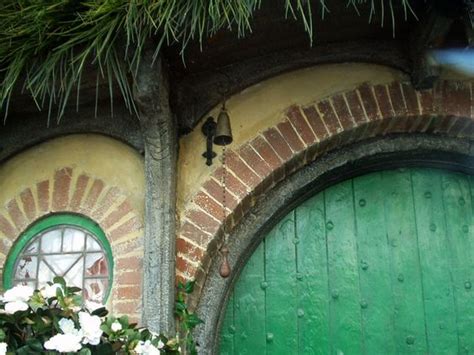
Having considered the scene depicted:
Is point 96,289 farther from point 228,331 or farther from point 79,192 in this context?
point 228,331

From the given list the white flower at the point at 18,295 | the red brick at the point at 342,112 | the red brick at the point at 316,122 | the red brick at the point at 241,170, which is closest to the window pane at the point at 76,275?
the white flower at the point at 18,295

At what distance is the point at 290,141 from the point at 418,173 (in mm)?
712

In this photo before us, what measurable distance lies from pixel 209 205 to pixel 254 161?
295 millimetres

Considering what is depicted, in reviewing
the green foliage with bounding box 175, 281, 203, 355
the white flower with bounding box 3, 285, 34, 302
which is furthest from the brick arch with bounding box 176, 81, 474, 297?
the white flower with bounding box 3, 285, 34, 302

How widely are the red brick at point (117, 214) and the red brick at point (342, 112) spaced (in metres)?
1.08

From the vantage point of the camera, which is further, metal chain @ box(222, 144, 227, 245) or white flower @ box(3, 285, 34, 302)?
metal chain @ box(222, 144, 227, 245)

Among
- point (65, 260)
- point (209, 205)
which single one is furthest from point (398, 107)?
point (65, 260)

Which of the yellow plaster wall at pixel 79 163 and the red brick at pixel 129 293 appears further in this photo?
the yellow plaster wall at pixel 79 163

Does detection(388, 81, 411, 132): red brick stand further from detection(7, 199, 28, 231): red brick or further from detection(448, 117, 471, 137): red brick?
detection(7, 199, 28, 231): red brick

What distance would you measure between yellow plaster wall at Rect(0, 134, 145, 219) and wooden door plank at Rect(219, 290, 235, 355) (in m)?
0.70

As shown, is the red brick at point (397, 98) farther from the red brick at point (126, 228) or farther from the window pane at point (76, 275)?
the window pane at point (76, 275)

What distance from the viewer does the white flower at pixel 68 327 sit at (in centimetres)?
231

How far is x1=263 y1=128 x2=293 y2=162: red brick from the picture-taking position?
10.2 feet

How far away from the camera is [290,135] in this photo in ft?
10.3
